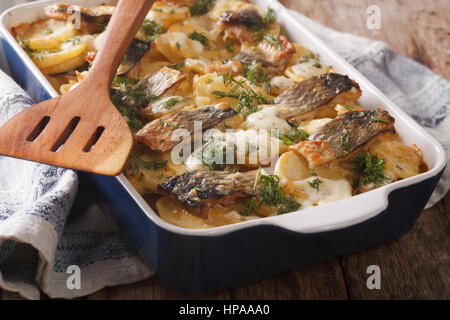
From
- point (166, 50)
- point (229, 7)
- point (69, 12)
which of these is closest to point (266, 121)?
point (166, 50)

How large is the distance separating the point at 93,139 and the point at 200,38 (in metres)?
0.95

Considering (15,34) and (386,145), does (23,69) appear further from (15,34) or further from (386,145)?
(386,145)

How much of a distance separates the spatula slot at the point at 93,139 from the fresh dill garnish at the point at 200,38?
858 millimetres

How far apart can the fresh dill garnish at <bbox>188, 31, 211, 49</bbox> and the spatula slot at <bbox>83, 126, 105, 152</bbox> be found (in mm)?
858

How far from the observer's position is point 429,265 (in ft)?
7.39

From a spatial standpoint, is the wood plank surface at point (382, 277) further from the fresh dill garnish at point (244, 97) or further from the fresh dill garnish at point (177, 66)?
the fresh dill garnish at point (177, 66)

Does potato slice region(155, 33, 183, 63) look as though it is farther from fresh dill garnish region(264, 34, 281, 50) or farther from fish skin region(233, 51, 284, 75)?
fresh dill garnish region(264, 34, 281, 50)

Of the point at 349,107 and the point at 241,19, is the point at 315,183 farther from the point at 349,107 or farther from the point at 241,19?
the point at 241,19

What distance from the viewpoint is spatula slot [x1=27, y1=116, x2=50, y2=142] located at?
2114 millimetres

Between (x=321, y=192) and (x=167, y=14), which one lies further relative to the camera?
(x=167, y=14)

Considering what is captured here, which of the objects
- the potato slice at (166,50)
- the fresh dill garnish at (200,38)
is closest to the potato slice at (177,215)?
the potato slice at (166,50)

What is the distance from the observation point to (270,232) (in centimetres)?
187

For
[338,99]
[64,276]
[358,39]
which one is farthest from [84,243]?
[358,39]

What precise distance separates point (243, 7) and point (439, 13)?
1.69m
